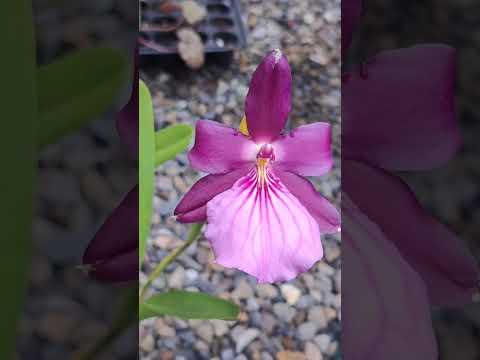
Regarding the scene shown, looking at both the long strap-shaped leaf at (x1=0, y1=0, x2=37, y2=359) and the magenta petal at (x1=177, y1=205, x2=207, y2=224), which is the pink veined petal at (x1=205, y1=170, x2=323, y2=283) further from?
the long strap-shaped leaf at (x1=0, y1=0, x2=37, y2=359)

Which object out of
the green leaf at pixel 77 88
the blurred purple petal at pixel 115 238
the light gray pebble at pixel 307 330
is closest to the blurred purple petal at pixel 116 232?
the blurred purple petal at pixel 115 238

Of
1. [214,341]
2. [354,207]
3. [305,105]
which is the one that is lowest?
[214,341]

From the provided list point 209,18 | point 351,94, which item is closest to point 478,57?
point 351,94

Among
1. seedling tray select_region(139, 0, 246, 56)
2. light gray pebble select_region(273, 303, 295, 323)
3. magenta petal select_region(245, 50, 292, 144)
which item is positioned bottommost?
light gray pebble select_region(273, 303, 295, 323)

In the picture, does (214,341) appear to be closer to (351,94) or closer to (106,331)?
(106,331)

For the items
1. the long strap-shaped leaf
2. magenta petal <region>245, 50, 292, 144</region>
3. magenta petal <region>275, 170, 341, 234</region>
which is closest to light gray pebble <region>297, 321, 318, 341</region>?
magenta petal <region>275, 170, 341, 234</region>

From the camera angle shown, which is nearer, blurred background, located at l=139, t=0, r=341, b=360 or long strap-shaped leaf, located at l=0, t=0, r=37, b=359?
long strap-shaped leaf, located at l=0, t=0, r=37, b=359

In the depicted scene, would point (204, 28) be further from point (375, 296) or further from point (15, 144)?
point (375, 296)
